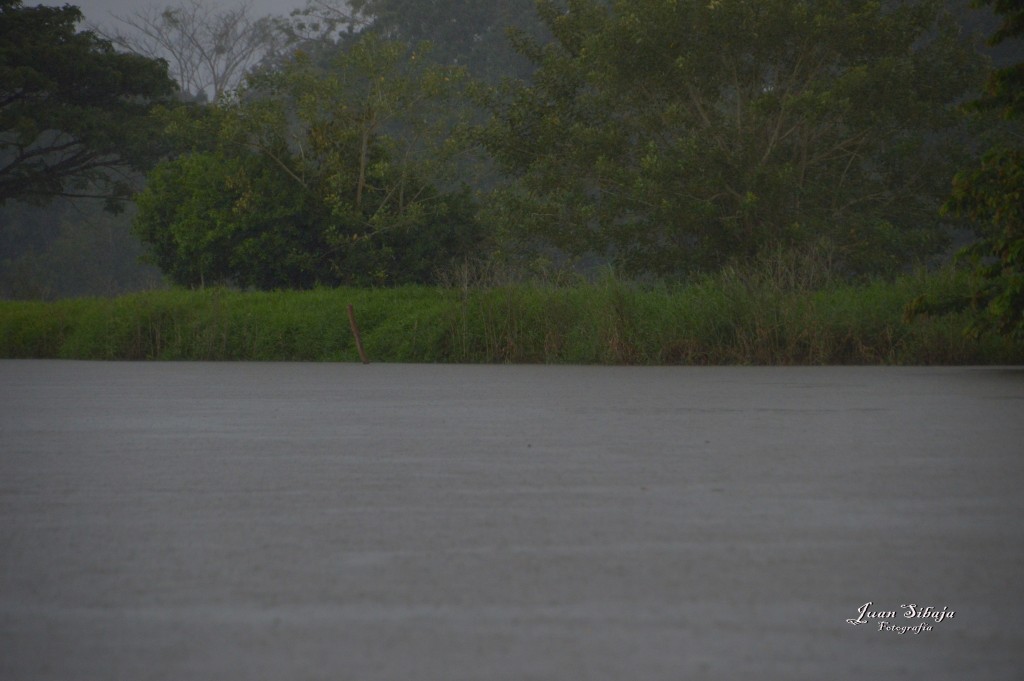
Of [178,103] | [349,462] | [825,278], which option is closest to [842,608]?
[349,462]

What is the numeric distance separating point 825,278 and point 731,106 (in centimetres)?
679

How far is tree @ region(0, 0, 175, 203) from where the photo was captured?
3834cm

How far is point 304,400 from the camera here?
520 inches

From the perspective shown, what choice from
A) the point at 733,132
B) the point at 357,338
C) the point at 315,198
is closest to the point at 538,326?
the point at 357,338

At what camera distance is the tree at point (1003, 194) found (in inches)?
627

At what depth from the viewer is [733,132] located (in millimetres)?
28297

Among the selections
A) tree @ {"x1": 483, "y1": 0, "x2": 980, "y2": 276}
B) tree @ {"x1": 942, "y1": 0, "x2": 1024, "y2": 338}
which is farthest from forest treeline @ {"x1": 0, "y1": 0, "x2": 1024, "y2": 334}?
tree @ {"x1": 942, "y1": 0, "x2": 1024, "y2": 338}

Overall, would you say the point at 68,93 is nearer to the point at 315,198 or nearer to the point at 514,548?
the point at 315,198

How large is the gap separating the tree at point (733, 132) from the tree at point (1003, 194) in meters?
9.49

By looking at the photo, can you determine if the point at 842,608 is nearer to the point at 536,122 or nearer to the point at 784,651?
the point at 784,651
